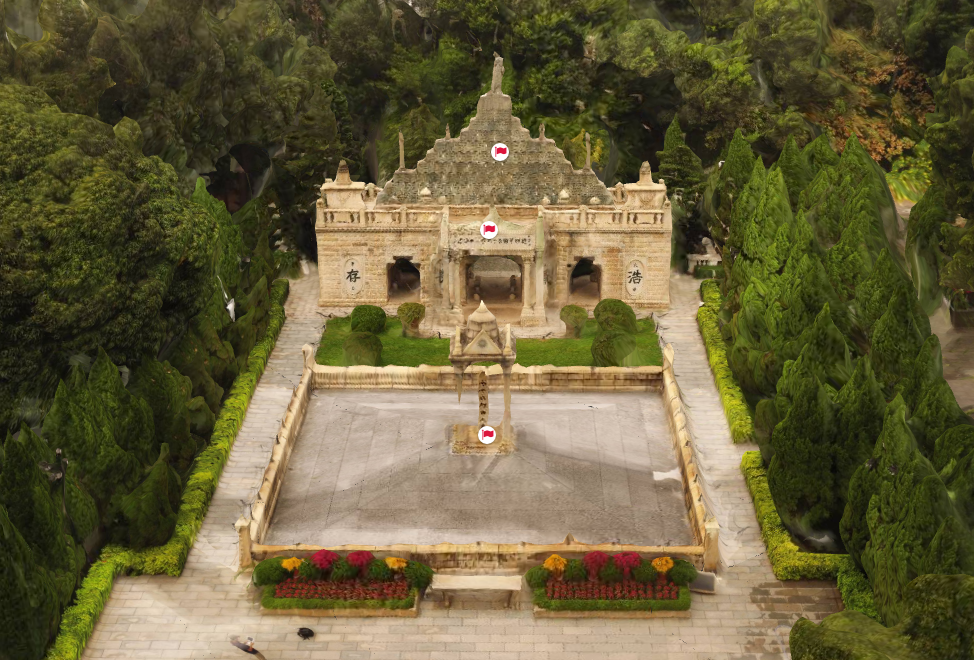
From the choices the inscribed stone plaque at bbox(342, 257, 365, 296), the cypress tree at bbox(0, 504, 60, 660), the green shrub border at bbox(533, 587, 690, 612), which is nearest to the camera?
the cypress tree at bbox(0, 504, 60, 660)

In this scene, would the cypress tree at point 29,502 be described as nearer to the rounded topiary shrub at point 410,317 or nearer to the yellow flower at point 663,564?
the yellow flower at point 663,564

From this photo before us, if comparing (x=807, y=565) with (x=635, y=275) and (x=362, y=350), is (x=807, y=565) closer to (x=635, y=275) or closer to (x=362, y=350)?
(x=362, y=350)

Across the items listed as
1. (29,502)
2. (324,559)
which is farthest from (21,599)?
(324,559)

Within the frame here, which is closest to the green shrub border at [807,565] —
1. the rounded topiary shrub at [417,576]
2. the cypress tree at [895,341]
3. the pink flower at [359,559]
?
the cypress tree at [895,341]

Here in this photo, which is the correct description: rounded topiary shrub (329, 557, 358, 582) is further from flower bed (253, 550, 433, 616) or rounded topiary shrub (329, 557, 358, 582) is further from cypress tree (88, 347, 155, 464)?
cypress tree (88, 347, 155, 464)

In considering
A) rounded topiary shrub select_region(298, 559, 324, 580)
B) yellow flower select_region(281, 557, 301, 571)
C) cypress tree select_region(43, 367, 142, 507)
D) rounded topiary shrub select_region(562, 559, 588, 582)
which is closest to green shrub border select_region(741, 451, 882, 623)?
rounded topiary shrub select_region(562, 559, 588, 582)
